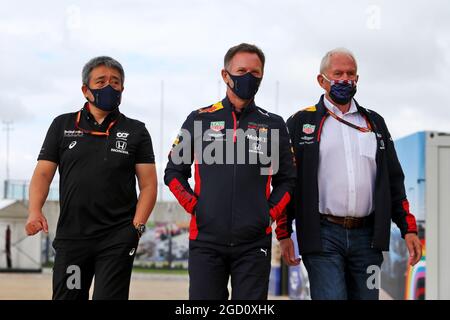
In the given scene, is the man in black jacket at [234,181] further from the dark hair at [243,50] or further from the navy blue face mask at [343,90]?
the navy blue face mask at [343,90]

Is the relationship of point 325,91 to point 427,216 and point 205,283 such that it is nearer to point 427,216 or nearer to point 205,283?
point 205,283

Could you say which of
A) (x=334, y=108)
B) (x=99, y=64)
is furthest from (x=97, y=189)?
(x=334, y=108)

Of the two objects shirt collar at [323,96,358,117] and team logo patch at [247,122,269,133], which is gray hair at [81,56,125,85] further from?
shirt collar at [323,96,358,117]

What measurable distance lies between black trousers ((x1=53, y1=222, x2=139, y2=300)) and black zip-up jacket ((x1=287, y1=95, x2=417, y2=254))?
102cm

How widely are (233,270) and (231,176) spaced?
0.52 meters

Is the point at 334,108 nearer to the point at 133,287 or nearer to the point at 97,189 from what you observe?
the point at 97,189

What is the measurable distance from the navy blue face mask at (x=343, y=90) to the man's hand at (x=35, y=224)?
1.95 metres

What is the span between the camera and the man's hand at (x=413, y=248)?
464cm

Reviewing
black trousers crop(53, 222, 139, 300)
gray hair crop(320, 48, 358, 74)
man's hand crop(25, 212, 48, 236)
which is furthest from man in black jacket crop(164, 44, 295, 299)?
man's hand crop(25, 212, 48, 236)

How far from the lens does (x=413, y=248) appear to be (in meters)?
4.66

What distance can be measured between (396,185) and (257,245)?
3.97 feet
